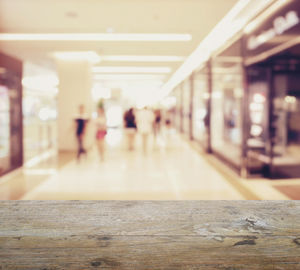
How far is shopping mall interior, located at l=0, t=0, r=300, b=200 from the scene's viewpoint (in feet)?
17.4

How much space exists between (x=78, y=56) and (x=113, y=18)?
15.4 feet

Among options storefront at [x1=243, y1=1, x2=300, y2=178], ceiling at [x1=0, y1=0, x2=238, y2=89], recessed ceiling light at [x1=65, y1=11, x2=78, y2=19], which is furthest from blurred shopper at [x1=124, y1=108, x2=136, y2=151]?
recessed ceiling light at [x1=65, y1=11, x2=78, y2=19]

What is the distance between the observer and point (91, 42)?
8000mm

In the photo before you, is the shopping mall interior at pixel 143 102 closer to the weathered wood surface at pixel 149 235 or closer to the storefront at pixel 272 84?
the storefront at pixel 272 84

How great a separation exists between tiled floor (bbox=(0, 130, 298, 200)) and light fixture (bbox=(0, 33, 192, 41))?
2.97 m

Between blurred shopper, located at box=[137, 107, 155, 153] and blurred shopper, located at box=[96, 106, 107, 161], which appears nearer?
blurred shopper, located at box=[96, 106, 107, 161]

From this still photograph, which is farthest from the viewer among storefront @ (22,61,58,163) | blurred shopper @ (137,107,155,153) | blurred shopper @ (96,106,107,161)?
storefront @ (22,61,58,163)

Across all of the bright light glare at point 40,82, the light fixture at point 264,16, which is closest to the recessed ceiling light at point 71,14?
the light fixture at point 264,16

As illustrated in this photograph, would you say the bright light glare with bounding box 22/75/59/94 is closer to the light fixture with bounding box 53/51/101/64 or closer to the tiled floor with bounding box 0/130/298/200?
the light fixture with bounding box 53/51/101/64

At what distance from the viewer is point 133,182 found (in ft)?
19.2

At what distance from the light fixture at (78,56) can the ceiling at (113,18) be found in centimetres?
132

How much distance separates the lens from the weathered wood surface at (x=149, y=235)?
4.53 feet

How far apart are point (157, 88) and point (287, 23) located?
54.8 feet

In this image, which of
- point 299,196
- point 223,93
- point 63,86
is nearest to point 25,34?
point 63,86
